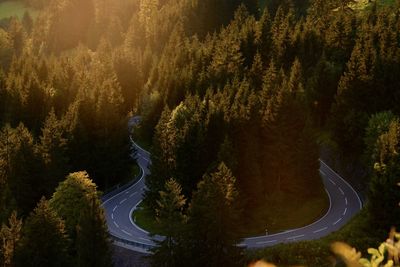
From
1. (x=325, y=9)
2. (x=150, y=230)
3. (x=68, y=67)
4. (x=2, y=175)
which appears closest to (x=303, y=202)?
(x=150, y=230)

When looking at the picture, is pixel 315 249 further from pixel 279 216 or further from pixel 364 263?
pixel 364 263

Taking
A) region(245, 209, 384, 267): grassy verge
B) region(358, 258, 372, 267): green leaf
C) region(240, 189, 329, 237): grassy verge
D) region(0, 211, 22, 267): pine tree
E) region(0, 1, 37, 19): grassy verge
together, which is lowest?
region(240, 189, 329, 237): grassy verge

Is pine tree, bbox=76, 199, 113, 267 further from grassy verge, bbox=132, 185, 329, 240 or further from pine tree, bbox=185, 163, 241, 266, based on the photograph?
grassy verge, bbox=132, 185, 329, 240

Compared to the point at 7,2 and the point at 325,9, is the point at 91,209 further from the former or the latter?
the point at 7,2

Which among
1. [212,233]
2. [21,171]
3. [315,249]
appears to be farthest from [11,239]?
[315,249]

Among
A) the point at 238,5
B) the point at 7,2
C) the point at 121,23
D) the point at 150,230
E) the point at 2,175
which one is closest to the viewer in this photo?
the point at 150,230

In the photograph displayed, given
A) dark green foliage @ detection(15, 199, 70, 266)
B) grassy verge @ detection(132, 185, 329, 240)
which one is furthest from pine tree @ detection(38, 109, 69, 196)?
dark green foliage @ detection(15, 199, 70, 266)
